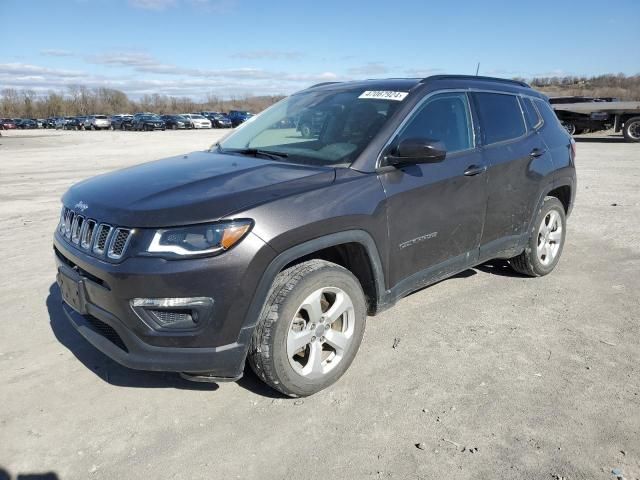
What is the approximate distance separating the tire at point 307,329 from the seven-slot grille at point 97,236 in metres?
0.82

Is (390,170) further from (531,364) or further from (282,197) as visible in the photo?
(531,364)

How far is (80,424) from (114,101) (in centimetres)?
12769

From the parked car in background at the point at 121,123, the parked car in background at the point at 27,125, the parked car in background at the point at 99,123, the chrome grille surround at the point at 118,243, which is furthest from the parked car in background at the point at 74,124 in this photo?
the chrome grille surround at the point at 118,243

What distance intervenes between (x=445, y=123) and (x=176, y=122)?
4905 cm

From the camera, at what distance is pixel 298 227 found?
8.93 ft

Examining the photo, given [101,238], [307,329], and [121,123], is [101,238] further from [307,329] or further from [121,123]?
[121,123]

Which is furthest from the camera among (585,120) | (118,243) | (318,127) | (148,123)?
(148,123)

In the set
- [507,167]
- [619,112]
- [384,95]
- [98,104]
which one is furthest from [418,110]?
[98,104]

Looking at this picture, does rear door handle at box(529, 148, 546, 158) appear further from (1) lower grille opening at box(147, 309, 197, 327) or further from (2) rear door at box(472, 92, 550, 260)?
(1) lower grille opening at box(147, 309, 197, 327)

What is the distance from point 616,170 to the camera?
501 inches

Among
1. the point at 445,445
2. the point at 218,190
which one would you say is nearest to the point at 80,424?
the point at 218,190

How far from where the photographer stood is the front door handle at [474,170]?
12.3 ft

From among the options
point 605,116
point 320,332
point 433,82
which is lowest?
point 320,332

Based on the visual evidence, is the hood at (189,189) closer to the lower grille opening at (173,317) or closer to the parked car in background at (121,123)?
the lower grille opening at (173,317)
